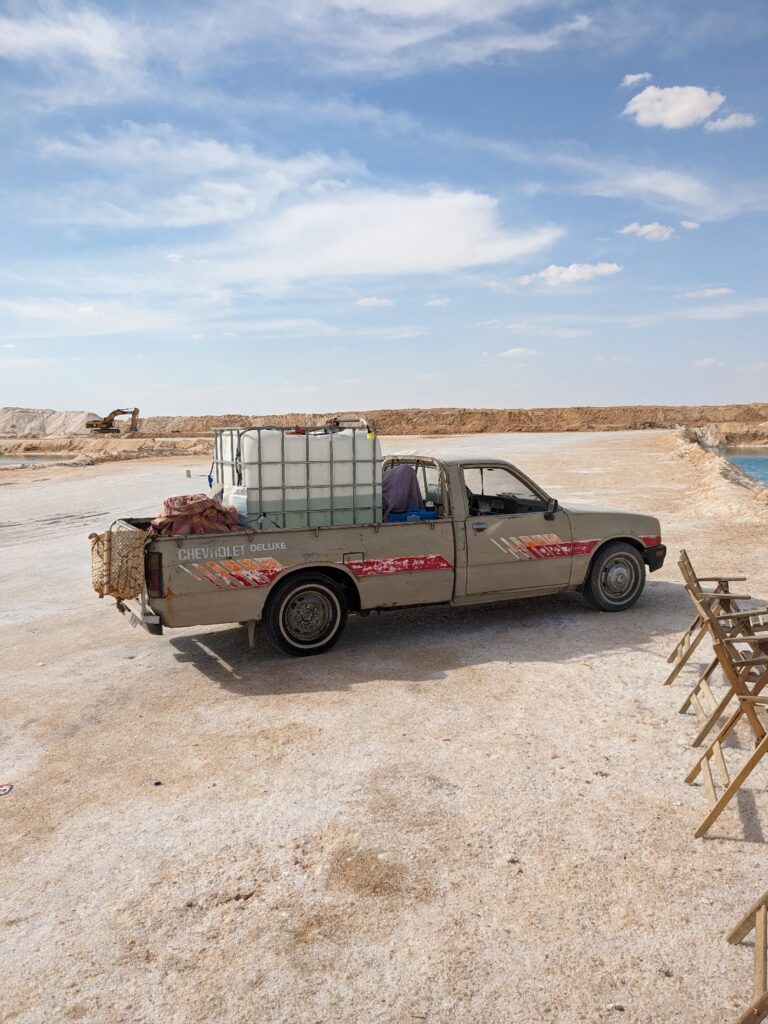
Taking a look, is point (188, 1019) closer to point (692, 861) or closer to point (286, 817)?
point (286, 817)

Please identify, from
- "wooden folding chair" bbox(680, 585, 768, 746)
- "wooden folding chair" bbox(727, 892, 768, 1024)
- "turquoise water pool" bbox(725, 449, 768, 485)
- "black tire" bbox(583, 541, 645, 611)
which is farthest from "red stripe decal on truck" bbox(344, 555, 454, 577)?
"turquoise water pool" bbox(725, 449, 768, 485)

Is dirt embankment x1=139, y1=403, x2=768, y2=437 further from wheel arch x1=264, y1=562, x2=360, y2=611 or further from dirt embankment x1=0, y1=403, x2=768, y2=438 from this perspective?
wheel arch x1=264, y1=562, x2=360, y2=611

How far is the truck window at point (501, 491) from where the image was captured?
29.0ft

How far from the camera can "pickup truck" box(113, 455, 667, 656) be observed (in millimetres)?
7191

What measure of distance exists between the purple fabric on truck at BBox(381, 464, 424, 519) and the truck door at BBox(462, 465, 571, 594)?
55 cm

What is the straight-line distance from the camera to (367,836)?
14.9 feet

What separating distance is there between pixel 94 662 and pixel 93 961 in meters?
4.55

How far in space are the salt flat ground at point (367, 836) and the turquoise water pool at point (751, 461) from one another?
49498 millimetres

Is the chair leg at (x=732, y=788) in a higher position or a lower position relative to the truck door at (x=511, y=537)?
lower

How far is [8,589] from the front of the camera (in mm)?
11227

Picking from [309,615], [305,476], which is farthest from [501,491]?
[309,615]

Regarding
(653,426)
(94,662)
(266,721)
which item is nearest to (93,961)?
(266,721)

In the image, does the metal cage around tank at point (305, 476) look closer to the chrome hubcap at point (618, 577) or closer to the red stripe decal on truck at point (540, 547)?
the red stripe decal on truck at point (540, 547)

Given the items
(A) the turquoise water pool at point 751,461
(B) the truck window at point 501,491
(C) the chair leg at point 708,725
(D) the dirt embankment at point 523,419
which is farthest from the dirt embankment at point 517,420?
(C) the chair leg at point 708,725
